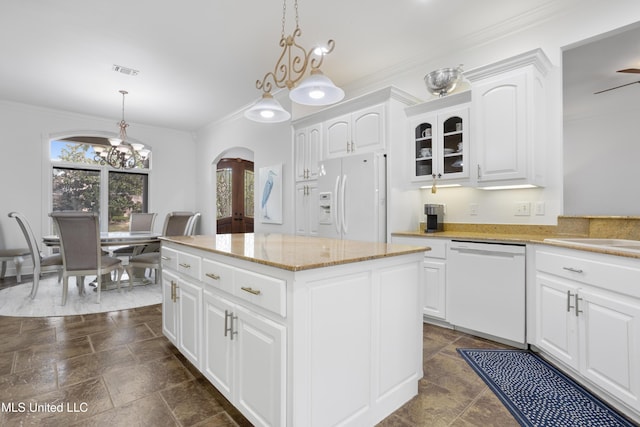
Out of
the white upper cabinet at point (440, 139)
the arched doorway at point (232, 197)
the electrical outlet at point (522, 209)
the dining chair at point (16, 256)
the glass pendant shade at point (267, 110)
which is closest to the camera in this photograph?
the glass pendant shade at point (267, 110)

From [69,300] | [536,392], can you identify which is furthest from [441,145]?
[69,300]

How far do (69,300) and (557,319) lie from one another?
4909 mm

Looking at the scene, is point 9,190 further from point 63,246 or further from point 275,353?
point 275,353

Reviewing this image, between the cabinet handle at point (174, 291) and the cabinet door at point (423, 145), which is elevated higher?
the cabinet door at point (423, 145)

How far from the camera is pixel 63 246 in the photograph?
3.56 metres

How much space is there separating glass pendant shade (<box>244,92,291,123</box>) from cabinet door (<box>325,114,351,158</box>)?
4.59ft

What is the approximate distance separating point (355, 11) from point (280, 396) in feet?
9.78

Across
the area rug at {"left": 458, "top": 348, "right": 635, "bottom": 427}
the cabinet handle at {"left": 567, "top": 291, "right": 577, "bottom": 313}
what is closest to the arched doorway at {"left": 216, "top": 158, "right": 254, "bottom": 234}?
the area rug at {"left": 458, "top": 348, "right": 635, "bottom": 427}

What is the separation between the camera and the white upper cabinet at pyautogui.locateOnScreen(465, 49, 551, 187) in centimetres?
259

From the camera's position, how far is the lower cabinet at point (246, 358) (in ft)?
4.44

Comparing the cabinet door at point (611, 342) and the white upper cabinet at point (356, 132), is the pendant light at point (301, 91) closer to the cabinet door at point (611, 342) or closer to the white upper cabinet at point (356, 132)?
the white upper cabinet at point (356, 132)

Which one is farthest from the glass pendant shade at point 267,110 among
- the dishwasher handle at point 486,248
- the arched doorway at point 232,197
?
the arched doorway at point 232,197

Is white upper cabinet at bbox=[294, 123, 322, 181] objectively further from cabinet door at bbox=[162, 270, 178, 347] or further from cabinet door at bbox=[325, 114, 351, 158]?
cabinet door at bbox=[162, 270, 178, 347]

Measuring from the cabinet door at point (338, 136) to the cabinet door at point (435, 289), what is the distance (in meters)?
1.59
